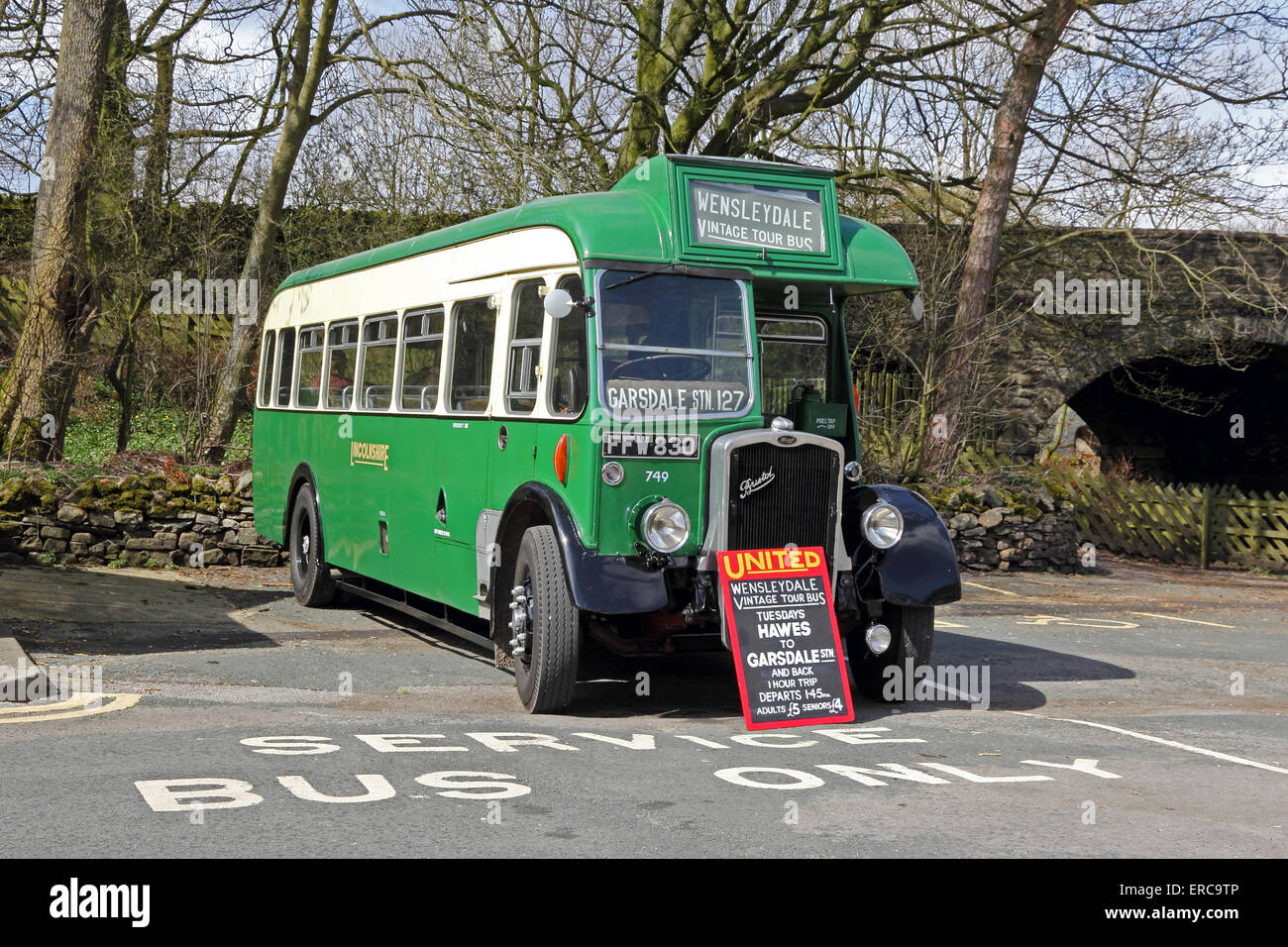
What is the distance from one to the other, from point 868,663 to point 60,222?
1255cm

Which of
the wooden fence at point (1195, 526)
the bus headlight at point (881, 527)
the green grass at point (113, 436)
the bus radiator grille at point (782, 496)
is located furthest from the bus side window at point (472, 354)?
the wooden fence at point (1195, 526)

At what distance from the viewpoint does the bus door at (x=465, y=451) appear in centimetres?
1005

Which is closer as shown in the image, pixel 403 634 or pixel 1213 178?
pixel 403 634

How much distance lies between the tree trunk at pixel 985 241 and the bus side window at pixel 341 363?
10.4 m

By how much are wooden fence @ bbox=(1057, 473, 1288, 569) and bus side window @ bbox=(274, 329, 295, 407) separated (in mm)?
15820

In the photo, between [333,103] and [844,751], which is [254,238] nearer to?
[333,103]

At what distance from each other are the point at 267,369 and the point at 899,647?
8955 mm

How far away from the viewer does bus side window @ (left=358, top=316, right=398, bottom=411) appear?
12094 mm

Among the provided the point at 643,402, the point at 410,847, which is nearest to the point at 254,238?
the point at 643,402

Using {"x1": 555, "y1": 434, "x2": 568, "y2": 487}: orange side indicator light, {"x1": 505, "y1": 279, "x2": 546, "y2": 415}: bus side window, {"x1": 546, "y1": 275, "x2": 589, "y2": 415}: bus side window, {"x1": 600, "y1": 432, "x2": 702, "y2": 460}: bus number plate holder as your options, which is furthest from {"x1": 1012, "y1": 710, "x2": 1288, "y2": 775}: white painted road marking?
{"x1": 505, "y1": 279, "x2": 546, "y2": 415}: bus side window

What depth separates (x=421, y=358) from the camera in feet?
37.3

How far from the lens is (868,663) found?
387 inches

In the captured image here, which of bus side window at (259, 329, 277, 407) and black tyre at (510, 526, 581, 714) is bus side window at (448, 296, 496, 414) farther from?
bus side window at (259, 329, 277, 407)

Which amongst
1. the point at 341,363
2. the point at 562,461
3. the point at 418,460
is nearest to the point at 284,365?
the point at 341,363
